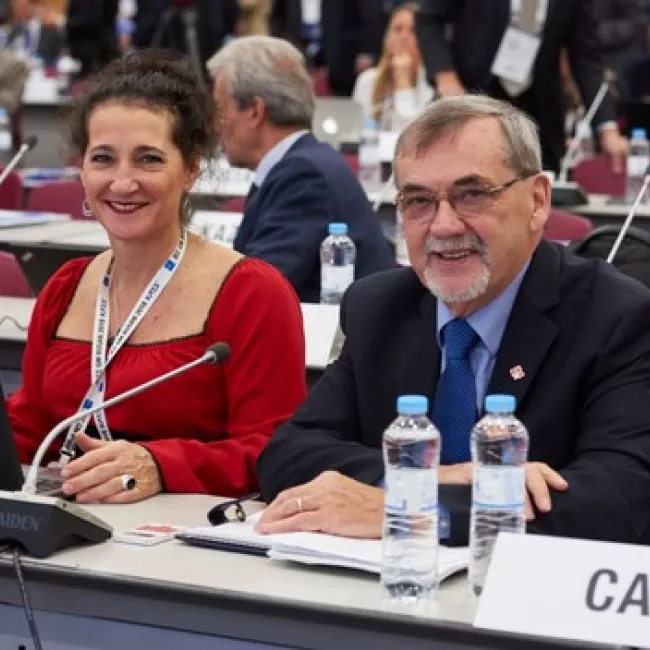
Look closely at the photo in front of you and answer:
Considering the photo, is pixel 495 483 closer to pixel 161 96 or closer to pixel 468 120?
pixel 468 120

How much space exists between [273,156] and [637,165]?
8.68ft

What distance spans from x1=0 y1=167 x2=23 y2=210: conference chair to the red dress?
3.95 meters

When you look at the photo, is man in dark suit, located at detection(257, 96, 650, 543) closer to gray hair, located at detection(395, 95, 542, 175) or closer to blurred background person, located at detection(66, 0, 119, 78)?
gray hair, located at detection(395, 95, 542, 175)

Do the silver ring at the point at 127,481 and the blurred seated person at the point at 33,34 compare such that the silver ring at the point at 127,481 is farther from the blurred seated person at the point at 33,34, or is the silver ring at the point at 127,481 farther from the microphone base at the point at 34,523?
the blurred seated person at the point at 33,34

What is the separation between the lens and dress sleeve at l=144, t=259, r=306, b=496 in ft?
10.3

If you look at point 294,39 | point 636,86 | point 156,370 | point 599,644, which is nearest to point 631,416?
point 599,644

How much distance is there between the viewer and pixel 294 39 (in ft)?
50.3

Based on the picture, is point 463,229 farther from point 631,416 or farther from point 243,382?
point 243,382

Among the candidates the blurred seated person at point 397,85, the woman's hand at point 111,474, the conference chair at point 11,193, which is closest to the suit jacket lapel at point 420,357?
the woman's hand at point 111,474

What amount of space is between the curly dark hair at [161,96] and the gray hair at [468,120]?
78 cm

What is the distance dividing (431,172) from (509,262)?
0.20 metres

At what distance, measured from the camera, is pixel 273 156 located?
→ 5320 mm

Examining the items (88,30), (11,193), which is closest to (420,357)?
(11,193)

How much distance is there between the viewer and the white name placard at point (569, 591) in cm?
201
